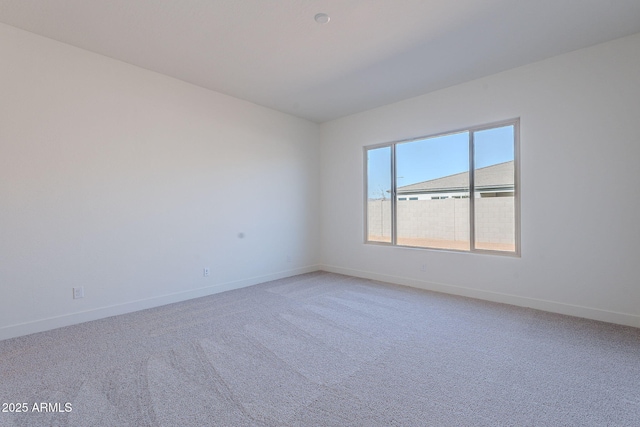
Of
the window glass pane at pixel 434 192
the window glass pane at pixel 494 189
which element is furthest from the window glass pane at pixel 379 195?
the window glass pane at pixel 494 189

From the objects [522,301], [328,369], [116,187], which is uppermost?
[116,187]

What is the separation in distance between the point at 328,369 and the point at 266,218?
309 cm

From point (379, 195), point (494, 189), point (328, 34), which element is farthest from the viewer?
point (379, 195)

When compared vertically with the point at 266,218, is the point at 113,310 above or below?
below

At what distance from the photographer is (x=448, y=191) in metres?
4.39

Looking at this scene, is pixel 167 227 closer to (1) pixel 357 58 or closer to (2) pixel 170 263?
(2) pixel 170 263

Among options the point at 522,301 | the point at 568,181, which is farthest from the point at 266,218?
the point at 568,181

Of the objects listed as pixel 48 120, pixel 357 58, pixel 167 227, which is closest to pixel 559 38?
pixel 357 58

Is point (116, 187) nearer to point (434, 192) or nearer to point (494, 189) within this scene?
point (434, 192)

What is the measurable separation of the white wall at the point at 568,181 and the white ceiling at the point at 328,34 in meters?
0.29

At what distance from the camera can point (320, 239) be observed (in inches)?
230

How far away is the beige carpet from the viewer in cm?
169

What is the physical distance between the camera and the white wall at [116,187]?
2.80 metres

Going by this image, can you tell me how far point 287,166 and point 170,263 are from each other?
2497mm
